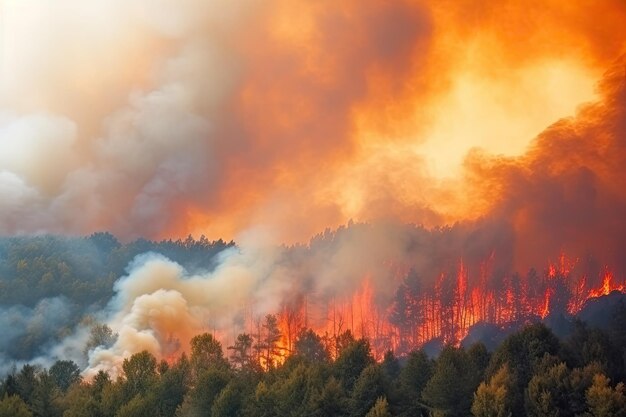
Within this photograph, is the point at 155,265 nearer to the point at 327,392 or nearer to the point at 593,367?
the point at 327,392

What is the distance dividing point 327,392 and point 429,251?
58728 mm

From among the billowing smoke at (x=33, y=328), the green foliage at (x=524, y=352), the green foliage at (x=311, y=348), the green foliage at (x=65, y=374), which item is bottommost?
the green foliage at (x=524, y=352)

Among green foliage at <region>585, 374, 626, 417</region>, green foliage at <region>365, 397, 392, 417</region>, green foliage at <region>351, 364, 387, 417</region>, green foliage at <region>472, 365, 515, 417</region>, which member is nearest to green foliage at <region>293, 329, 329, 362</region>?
green foliage at <region>351, 364, 387, 417</region>

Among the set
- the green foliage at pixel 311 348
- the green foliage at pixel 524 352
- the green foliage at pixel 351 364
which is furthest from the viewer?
the green foliage at pixel 311 348

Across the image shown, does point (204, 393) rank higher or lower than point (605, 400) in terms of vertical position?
higher

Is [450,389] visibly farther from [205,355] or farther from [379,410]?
[205,355]

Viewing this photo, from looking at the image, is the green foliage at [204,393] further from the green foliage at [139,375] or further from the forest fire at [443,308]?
the forest fire at [443,308]

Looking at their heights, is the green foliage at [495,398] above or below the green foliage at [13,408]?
below

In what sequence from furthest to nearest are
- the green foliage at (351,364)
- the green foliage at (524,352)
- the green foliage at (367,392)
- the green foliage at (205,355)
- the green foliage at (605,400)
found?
1. the green foliage at (205,355)
2. the green foliage at (351,364)
3. the green foliage at (524,352)
4. the green foliage at (367,392)
5. the green foliage at (605,400)

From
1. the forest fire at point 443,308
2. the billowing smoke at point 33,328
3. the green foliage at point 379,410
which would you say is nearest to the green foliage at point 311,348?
the forest fire at point 443,308

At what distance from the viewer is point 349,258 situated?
12025cm

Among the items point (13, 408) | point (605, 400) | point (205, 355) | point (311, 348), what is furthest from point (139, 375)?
point (605, 400)

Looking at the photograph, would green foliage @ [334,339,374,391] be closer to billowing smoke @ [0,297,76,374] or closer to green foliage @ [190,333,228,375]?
green foliage @ [190,333,228,375]

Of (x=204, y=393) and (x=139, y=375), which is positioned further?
(x=139, y=375)
